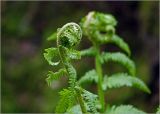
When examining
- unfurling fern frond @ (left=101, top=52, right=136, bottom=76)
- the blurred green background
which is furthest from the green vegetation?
the blurred green background

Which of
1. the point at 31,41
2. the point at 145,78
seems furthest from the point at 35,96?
the point at 145,78

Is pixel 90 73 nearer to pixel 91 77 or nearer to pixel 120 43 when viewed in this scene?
pixel 91 77

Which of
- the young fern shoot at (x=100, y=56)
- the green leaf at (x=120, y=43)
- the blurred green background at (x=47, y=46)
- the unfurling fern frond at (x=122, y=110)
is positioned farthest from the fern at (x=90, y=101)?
A: the blurred green background at (x=47, y=46)

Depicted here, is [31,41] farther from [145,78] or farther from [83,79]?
[83,79]

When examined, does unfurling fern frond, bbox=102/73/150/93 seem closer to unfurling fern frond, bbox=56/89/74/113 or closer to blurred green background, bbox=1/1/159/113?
unfurling fern frond, bbox=56/89/74/113

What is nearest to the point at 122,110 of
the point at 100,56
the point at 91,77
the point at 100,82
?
the point at 100,82

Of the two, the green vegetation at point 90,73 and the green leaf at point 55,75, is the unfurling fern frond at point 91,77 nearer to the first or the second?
the green vegetation at point 90,73
